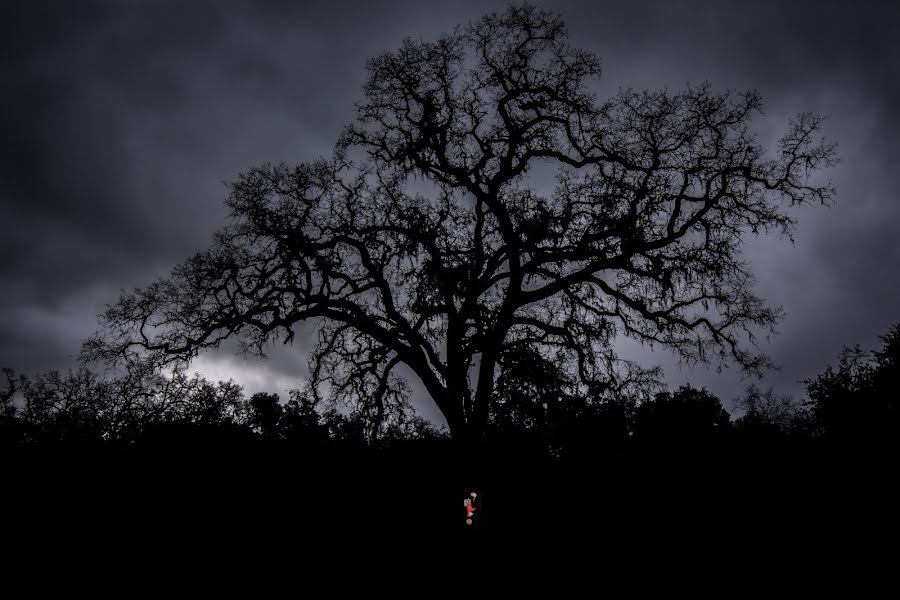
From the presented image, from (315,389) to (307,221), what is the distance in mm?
6448

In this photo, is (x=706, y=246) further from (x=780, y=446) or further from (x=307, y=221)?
(x=307, y=221)

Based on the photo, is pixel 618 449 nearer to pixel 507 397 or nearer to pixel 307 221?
pixel 507 397

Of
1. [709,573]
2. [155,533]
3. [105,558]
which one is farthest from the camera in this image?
[709,573]

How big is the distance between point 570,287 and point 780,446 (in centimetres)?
755

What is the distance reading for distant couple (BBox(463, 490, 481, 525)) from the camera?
1076 cm

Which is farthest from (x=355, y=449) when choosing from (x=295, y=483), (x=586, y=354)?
(x=586, y=354)

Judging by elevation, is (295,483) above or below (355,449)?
below

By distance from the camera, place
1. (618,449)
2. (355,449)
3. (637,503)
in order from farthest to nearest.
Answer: (618,449), (355,449), (637,503)

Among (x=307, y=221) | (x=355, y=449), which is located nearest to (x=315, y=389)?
(x=355, y=449)

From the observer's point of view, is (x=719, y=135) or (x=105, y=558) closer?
(x=105, y=558)

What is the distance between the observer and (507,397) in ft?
48.1

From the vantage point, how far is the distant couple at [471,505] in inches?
424

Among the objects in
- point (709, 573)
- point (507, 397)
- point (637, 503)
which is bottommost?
point (709, 573)

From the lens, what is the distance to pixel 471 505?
428 inches
